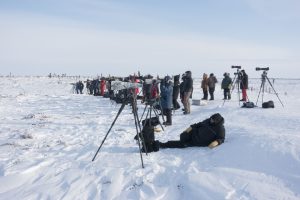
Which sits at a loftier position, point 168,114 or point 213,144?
point 168,114

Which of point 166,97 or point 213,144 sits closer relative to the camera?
point 213,144

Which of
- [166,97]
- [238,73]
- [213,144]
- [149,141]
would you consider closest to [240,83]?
[238,73]

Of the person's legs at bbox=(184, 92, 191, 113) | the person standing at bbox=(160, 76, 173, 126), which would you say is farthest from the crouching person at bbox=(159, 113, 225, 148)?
the person's legs at bbox=(184, 92, 191, 113)

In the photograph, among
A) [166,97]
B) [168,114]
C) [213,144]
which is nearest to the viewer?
[213,144]

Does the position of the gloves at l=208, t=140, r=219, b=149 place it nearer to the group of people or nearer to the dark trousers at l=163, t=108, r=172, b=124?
the dark trousers at l=163, t=108, r=172, b=124

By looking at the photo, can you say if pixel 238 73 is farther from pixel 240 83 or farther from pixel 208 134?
pixel 208 134

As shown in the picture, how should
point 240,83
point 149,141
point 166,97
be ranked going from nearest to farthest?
point 149,141
point 166,97
point 240,83

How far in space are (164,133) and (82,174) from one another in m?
5.02

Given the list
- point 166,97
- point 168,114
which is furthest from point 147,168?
point 166,97

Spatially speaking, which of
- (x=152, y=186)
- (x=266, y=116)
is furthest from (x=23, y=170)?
(x=266, y=116)

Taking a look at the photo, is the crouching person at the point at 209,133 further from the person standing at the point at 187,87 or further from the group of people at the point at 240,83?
the group of people at the point at 240,83

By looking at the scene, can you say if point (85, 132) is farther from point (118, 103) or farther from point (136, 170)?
point (118, 103)

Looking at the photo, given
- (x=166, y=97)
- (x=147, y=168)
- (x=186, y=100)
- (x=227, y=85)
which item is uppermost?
(x=227, y=85)

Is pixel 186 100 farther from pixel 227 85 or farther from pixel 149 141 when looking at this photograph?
pixel 149 141
